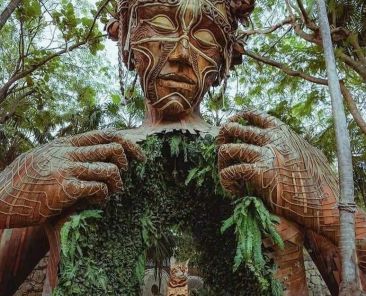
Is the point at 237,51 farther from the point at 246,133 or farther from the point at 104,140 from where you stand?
the point at 104,140

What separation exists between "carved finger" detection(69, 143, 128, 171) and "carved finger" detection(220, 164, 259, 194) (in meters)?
0.56

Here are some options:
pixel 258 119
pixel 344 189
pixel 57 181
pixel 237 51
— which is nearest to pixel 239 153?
pixel 258 119

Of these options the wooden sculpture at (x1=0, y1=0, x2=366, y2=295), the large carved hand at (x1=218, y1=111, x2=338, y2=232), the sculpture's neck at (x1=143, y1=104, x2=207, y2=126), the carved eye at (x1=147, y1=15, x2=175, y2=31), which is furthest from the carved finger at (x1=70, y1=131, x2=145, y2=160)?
the carved eye at (x1=147, y1=15, x2=175, y2=31)

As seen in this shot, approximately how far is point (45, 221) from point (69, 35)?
474 cm

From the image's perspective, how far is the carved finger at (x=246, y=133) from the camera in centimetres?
260

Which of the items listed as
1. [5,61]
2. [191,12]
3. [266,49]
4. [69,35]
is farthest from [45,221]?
[5,61]

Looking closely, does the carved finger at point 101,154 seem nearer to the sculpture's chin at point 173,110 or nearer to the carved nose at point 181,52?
the sculpture's chin at point 173,110

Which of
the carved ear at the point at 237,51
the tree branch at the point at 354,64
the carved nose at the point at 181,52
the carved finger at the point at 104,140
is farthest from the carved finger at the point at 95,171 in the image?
the tree branch at the point at 354,64

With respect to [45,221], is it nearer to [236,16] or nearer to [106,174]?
[106,174]

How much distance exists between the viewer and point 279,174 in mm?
2479

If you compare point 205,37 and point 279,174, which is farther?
point 205,37

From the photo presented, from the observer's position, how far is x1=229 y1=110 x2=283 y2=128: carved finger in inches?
106

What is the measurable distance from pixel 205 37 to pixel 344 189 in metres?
1.71

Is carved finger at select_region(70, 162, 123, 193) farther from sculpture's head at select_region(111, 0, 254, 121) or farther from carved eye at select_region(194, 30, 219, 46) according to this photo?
carved eye at select_region(194, 30, 219, 46)
